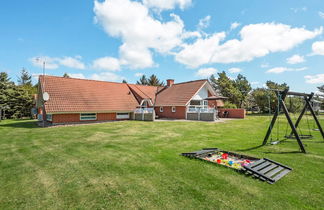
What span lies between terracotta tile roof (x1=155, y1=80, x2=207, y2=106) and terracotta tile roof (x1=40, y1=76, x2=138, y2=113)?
174 inches

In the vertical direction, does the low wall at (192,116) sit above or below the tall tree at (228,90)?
below

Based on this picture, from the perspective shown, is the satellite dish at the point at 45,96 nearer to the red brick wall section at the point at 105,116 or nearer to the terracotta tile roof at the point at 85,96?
the terracotta tile roof at the point at 85,96

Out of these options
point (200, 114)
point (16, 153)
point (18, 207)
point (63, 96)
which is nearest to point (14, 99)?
point (63, 96)

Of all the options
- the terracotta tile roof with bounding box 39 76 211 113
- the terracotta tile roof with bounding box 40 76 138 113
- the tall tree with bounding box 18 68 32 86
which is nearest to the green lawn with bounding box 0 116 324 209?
the terracotta tile roof with bounding box 40 76 138 113

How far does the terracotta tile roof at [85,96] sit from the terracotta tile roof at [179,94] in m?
4.42

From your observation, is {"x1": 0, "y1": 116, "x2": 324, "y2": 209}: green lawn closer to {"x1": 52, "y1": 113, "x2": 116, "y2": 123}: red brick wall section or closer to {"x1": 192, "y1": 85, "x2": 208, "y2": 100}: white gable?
{"x1": 52, "y1": 113, "x2": 116, "y2": 123}: red brick wall section

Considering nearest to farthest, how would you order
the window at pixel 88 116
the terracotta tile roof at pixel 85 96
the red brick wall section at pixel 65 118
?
the red brick wall section at pixel 65 118 → the terracotta tile roof at pixel 85 96 → the window at pixel 88 116

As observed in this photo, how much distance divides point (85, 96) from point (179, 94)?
495 inches

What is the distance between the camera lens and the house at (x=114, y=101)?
17.4 metres

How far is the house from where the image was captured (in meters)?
17.4

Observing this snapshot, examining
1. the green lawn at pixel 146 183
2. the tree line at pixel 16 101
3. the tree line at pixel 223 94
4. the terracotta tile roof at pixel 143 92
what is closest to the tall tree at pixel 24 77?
the tree line at pixel 223 94

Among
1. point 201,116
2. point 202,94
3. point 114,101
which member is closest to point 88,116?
point 114,101

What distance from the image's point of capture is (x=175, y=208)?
3.04 meters

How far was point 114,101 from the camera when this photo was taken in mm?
21203
